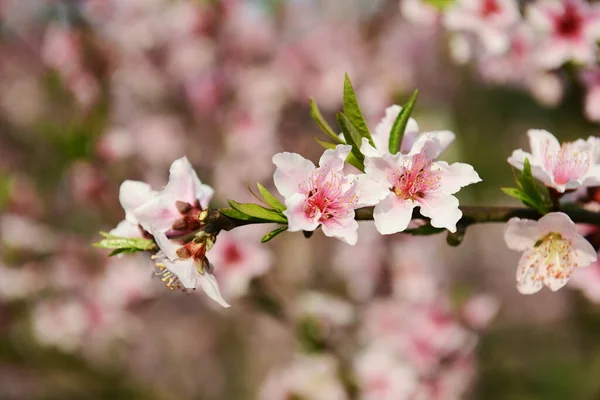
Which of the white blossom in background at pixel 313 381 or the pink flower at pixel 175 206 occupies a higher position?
the white blossom in background at pixel 313 381

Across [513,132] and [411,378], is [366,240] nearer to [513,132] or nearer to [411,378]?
[411,378]

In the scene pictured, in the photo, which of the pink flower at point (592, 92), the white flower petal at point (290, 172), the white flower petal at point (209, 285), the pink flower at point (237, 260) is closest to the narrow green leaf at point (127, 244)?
the white flower petal at point (209, 285)

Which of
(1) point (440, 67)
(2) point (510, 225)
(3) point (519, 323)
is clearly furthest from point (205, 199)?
(3) point (519, 323)

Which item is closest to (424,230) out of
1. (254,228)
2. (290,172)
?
(290,172)

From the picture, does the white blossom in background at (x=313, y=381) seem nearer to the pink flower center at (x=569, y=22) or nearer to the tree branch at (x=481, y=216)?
the tree branch at (x=481, y=216)

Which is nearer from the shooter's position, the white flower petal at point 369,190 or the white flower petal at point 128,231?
the white flower petal at point 369,190
